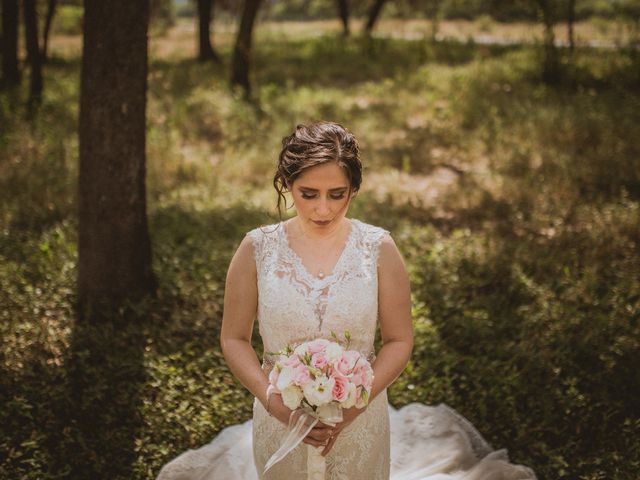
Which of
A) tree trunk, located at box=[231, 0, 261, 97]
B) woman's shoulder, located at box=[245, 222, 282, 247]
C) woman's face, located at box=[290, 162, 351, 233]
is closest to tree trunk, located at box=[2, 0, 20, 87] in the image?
tree trunk, located at box=[231, 0, 261, 97]

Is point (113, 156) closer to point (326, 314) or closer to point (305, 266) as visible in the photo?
point (305, 266)

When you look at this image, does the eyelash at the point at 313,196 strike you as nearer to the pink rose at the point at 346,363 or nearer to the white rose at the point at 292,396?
the pink rose at the point at 346,363

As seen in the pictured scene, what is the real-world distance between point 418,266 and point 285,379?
4.02m

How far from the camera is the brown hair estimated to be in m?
2.44

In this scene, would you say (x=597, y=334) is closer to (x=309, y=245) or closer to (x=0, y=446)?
(x=309, y=245)

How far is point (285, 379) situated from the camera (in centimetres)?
221

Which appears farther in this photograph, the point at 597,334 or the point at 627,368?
the point at 597,334

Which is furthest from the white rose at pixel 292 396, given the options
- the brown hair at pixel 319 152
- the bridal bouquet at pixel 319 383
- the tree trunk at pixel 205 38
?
the tree trunk at pixel 205 38

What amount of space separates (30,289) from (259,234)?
11.5 feet

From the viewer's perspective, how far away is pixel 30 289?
528 cm

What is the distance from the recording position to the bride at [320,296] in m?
2.48

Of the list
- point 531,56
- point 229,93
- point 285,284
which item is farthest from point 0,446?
point 531,56

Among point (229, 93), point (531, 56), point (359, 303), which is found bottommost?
point (359, 303)

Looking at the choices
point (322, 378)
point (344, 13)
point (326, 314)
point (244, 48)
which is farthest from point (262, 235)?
point (344, 13)
